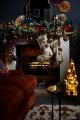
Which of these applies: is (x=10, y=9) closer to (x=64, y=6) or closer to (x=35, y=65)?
(x=64, y=6)

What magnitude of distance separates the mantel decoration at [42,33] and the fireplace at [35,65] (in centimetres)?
19

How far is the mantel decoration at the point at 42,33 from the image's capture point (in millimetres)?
5973

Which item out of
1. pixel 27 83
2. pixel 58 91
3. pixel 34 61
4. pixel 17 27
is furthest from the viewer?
pixel 34 61

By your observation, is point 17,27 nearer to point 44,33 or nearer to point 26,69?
point 44,33

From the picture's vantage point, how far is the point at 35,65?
639cm

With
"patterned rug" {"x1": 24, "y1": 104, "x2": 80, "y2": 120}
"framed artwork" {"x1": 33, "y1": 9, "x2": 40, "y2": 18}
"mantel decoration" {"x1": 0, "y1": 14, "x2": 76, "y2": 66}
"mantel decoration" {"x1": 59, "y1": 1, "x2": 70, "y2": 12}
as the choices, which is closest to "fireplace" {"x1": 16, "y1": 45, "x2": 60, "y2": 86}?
"mantel decoration" {"x1": 0, "y1": 14, "x2": 76, "y2": 66}

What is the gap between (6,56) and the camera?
20.6ft

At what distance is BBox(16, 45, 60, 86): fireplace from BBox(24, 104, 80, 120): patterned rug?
2.14m

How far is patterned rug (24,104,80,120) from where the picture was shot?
3.64 metres

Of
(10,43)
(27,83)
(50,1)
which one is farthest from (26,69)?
(27,83)

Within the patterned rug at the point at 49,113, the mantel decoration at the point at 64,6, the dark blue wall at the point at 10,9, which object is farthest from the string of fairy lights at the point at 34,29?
the patterned rug at the point at 49,113

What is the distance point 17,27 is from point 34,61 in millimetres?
920

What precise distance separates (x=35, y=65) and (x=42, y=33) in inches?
31.0

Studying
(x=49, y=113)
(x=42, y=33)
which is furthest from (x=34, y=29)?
(x=49, y=113)
